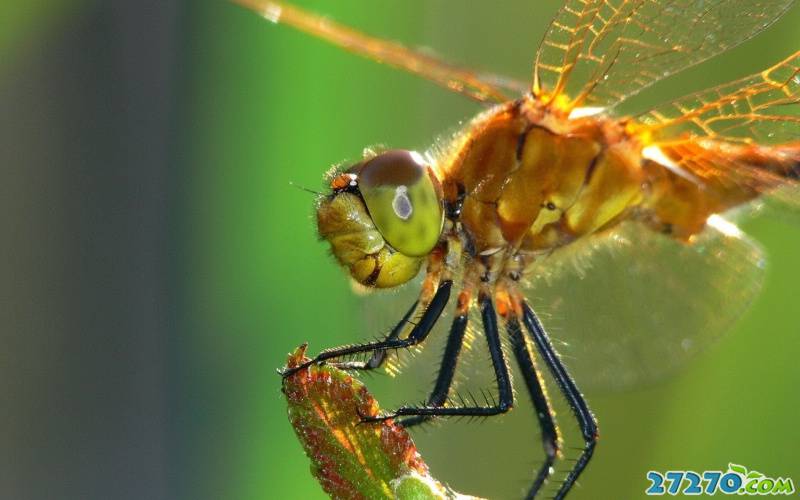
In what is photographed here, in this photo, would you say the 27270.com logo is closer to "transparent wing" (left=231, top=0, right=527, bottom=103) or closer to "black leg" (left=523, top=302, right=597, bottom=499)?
"black leg" (left=523, top=302, right=597, bottom=499)

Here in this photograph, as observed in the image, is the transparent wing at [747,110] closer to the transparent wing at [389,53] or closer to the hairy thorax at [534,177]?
the hairy thorax at [534,177]

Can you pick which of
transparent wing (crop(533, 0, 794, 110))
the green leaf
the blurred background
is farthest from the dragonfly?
the green leaf

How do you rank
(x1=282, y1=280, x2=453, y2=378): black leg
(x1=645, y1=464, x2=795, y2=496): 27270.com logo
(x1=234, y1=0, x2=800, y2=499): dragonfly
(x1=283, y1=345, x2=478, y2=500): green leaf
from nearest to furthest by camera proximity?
1. (x1=283, y1=345, x2=478, y2=500): green leaf
2. (x1=282, y1=280, x2=453, y2=378): black leg
3. (x1=234, y1=0, x2=800, y2=499): dragonfly
4. (x1=645, y1=464, x2=795, y2=496): 27270.com logo

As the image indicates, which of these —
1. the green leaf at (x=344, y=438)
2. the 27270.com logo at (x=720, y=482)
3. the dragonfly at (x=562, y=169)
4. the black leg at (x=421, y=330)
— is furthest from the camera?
the 27270.com logo at (x=720, y=482)

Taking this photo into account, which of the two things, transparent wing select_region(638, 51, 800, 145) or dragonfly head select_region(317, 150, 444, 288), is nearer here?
dragonfly head select_region(317, 150, 444, 288)

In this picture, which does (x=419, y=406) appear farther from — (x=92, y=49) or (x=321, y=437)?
(x=92, y=49)

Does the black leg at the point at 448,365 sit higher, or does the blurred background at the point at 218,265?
the blurred background at the point at 218,265

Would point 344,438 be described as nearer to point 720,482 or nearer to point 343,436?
point 343,436

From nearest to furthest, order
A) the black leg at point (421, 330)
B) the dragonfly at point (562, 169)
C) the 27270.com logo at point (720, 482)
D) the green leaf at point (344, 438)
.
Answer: the green leaf at point (344, 438) < the black leg at point (421, 330) < the dragonfly at point (562, 169) < the 27270.com logo at point (720, 482)

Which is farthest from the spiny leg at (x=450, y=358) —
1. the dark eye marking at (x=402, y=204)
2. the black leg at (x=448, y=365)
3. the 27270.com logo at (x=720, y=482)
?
the 27270.com logo at (x=720, y=482)
